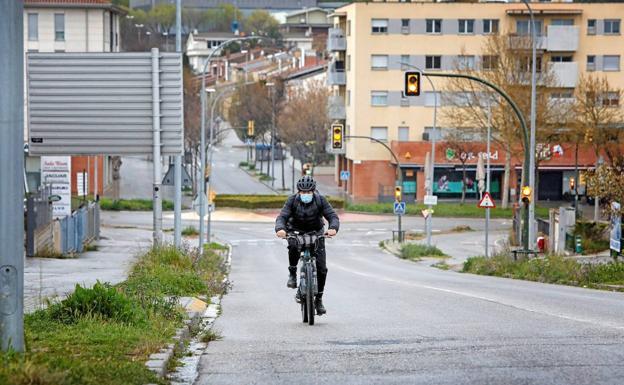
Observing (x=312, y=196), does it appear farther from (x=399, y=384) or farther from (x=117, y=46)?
(x=117, y=46)

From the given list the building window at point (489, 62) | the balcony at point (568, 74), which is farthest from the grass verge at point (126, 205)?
the balcony at point (568, 74)

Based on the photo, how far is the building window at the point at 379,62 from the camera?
8450 cm

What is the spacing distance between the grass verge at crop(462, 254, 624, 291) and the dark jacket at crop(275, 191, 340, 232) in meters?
11.5

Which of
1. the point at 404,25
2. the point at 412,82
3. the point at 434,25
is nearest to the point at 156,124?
the point at 412,82

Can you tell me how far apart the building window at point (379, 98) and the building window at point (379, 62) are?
178 cm

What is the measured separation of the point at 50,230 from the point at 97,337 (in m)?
24.8

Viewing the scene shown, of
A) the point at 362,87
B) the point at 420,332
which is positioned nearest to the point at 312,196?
the point at 420,332

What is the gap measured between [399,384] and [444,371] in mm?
731

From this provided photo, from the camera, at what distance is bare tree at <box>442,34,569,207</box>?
69.1 metres

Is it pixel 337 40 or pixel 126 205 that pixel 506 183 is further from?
pixel 126 205

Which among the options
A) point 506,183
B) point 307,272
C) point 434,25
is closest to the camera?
point 307,272

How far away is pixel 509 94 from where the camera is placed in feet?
Answer: 222

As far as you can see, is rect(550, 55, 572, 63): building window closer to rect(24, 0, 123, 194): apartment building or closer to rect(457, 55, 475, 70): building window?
rect(457, 55, 475, 70): building window

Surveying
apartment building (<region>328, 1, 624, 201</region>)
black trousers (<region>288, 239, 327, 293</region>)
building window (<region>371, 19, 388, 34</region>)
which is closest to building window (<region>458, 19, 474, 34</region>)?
apartment building (<region>328, 1, 624, 201</region>)
